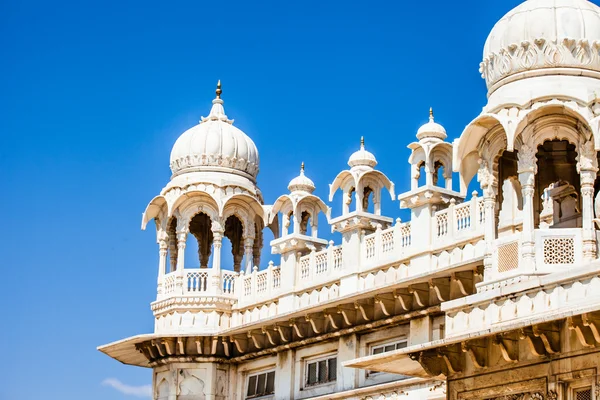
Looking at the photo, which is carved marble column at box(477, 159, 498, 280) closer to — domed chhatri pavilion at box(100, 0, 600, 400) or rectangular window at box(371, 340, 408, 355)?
domed chhatri pavilion at box(100, 0, 600, 400)

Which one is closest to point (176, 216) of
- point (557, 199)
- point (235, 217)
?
point (235, 217)

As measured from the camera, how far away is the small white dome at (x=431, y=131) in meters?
24.4

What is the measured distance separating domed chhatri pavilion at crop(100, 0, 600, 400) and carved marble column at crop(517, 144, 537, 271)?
0.02 metres

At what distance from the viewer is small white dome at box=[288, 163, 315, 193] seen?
27.8 metres

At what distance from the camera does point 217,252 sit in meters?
28.5

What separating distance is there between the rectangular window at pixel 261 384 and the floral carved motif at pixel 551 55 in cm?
1095

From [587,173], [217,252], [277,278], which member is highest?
[217,252]

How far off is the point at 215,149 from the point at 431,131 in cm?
627

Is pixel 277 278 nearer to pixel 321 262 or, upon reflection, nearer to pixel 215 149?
pixel 321 262

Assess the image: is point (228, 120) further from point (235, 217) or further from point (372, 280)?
point (372, 280)

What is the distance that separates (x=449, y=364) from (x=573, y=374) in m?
2.02

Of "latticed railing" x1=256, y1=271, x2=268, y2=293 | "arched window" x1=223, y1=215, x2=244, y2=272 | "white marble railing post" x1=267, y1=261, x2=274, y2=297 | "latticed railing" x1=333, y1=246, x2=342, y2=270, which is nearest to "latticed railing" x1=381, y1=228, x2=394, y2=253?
"latticed railing" x1=333, y1=246, x2=342, y2=270

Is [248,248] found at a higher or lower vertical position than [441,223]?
higher

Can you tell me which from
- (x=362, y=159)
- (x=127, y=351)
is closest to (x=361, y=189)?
(x=362, y=159)
